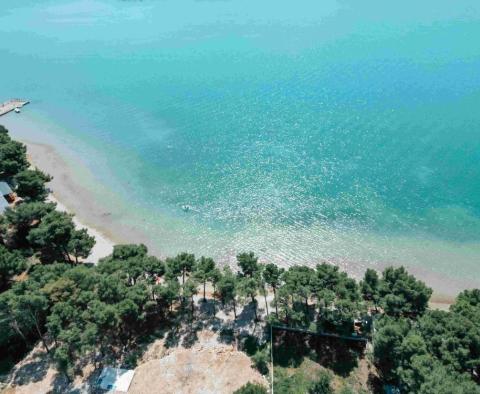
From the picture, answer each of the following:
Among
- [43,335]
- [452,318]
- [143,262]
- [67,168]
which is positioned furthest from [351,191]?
[67,168]

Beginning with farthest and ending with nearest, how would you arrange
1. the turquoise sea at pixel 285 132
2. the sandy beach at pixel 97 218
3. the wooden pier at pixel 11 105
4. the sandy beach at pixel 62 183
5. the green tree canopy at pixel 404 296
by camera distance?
the wooden pier at pixel 11 105, the turquoise sea at pixel 285 132, the sandy beach at pixel 62 183, the sandy beach at pixel 97 218, the green tree canopy at pixel 404 296

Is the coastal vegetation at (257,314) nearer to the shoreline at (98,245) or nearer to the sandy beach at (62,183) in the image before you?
the shoreline at (98,245)

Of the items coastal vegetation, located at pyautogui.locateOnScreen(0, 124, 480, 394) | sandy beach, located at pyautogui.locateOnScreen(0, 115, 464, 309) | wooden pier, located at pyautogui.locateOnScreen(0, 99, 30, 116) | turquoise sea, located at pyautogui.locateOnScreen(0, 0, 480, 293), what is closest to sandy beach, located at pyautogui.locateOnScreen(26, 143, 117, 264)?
sandy beach, located at pyautogui.locateOnScreen(0, 115, 464, 309)

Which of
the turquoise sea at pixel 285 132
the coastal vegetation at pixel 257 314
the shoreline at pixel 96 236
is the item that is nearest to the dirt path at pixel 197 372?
the coastal vegetation at pixel 257 314

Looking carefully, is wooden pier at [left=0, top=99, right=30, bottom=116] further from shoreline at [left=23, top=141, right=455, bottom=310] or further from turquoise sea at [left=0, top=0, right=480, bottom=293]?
shoreline at [left=23, top=141, right=455, bottom=310]

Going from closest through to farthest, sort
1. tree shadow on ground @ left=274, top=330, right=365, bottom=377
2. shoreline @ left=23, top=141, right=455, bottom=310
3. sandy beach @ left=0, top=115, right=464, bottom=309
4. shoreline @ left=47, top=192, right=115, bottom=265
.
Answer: tree shadow on ground @ left=274, top=330, right=365, bottom=377, shoreline @ left=23, top=141, right=455, bottom=310, sandy beach @ left=0, top=115, right=464, bottom=309, shoreline @ left=47, top=192, right=115, bottom=265

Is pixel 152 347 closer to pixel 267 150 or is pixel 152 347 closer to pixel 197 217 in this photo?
pixel 197 217
